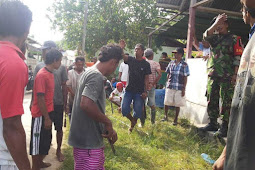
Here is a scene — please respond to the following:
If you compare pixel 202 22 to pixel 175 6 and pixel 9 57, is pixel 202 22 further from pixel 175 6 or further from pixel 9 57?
pixel 9 57

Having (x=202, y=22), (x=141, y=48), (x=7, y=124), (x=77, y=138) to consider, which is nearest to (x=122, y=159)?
(x=77, y=138)

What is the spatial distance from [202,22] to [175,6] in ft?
7.66

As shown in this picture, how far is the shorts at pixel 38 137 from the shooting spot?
3219 mm

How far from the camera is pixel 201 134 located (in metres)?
4.66

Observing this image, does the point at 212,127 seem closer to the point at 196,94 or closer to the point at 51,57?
the point at 196,94

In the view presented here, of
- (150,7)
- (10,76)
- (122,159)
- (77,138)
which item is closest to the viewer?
(10,76)

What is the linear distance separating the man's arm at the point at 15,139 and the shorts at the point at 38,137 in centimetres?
187

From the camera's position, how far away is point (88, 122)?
2.30 meters

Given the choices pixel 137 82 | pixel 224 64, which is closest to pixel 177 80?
pixel 137 82

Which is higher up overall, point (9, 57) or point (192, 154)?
point (9, 57)

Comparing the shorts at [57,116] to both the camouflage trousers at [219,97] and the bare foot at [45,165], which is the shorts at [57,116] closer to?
the bare foot at [45,165]

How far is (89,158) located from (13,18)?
4.69 ft

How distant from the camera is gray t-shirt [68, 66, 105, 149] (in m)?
2.21

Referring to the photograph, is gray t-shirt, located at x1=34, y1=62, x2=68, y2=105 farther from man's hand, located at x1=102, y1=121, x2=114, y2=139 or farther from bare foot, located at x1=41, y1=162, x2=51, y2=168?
man's hand, located at x1=102, y1=121, x2=114, y2=139
